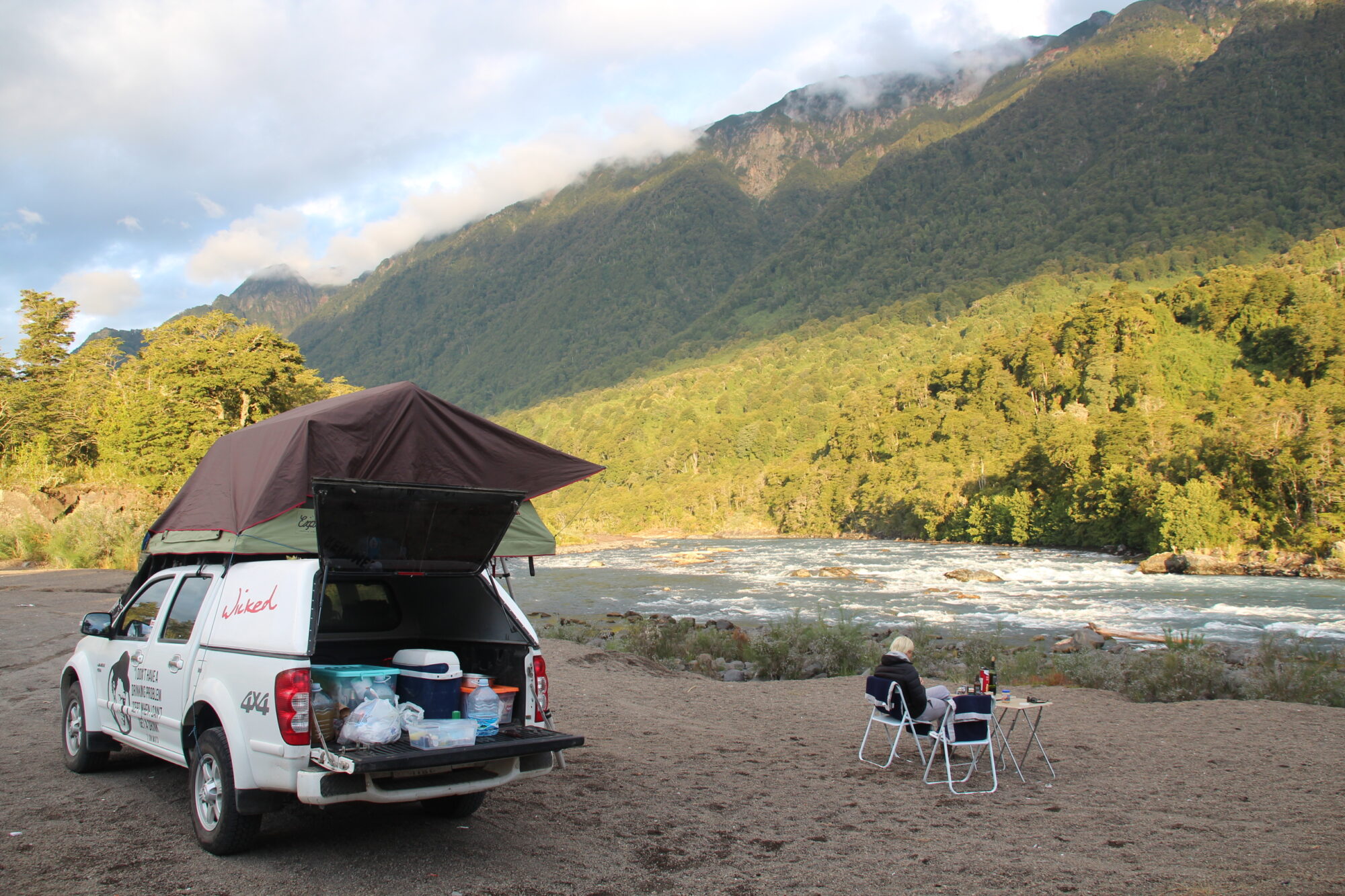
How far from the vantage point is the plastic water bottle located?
4.91 meters

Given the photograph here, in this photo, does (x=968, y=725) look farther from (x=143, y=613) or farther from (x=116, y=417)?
(x=116, y=417)

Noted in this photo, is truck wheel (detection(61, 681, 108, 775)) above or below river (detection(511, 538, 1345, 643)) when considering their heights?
above

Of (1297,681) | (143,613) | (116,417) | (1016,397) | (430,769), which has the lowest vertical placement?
(1297,681)

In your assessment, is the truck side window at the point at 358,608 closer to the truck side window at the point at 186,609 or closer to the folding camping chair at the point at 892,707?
the truck side window at the point at 186,609

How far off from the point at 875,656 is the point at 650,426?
15208cm

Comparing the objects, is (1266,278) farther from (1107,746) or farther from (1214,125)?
(1214,125)

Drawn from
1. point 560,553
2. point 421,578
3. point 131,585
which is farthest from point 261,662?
point 560,553

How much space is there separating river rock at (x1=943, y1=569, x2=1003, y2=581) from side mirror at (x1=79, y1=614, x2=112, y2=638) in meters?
35.3

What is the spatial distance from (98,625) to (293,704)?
8.88ft

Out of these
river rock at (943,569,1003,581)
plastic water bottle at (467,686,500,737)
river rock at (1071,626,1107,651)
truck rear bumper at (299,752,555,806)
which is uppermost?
plastic water bottle at (467,686,500,737)

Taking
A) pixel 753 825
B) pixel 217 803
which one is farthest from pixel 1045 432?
pixel 217 803

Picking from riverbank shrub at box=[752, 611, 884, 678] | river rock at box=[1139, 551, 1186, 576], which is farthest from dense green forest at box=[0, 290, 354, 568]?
river rock at box=[1139, 551, 1186, 576]

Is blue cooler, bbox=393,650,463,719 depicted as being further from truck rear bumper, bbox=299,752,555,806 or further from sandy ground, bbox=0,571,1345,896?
sandy ground, bbox=0,571,1345,896

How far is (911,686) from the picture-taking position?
23.2ft
